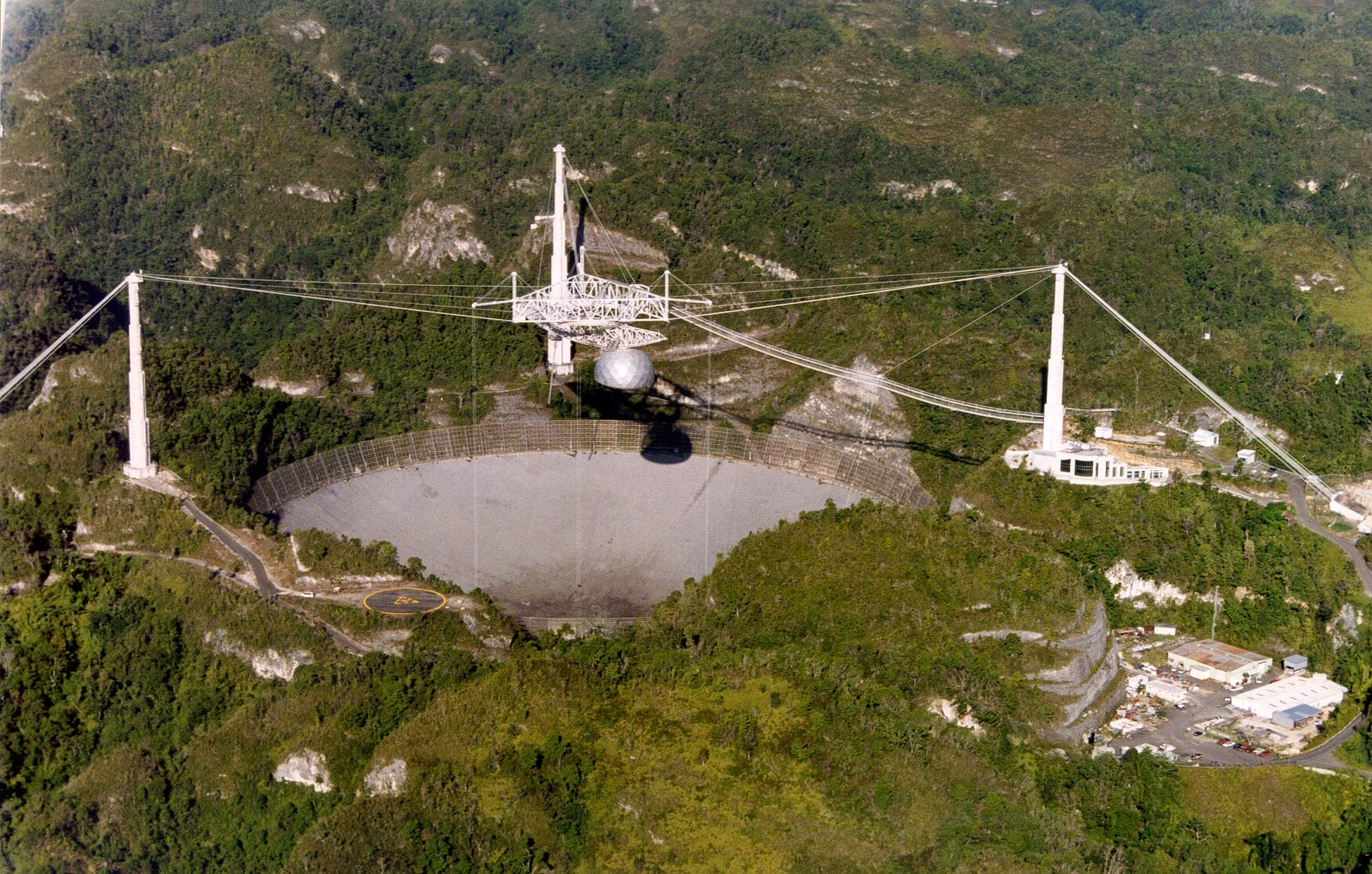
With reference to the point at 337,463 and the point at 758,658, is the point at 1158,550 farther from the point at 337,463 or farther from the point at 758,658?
the point at 337,463

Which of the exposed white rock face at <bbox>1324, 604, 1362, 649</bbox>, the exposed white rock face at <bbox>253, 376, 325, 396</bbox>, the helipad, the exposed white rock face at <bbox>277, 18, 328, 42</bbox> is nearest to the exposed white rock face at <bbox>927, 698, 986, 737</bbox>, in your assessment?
the helipad

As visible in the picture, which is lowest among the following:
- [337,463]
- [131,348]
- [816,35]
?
[337,463]

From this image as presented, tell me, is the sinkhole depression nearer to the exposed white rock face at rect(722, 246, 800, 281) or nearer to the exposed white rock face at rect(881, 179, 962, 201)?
the exposed white rock face at rect(722, 246, 800, 281)

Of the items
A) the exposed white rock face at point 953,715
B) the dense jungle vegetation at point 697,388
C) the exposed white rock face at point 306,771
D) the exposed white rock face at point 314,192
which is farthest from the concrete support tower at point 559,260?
the exposed white rock face at point 314,192

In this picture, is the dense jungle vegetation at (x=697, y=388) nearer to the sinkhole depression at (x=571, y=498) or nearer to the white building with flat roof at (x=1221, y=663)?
Answer: the white building with flat roof at (x=1221, y=663)

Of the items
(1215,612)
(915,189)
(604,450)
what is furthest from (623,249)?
Result: (915,189)

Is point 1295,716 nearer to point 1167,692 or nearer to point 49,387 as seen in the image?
point 1167,692

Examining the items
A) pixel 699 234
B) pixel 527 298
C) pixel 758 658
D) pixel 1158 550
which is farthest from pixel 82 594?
pixel 699 234
